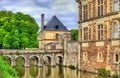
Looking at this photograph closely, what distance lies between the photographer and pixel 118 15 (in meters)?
31.4

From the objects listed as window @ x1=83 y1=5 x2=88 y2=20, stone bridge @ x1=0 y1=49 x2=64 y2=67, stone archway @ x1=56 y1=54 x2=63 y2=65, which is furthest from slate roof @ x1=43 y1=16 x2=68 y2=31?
window @ x1=83 y1=5 x2=88 y2=20

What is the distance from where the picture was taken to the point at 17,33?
200 ft

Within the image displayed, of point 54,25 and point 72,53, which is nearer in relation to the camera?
point 72,53

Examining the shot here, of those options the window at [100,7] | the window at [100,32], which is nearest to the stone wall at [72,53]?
the window at [100,32]

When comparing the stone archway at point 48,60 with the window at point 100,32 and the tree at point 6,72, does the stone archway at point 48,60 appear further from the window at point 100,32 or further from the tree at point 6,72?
the tree at point 6,72

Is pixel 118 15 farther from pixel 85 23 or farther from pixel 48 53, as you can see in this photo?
pixel 48 53

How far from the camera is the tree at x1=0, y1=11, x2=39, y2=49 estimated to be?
61.1 metres

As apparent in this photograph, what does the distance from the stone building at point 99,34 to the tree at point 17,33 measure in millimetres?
22040

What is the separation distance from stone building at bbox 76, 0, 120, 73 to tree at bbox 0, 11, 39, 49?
2204 cm

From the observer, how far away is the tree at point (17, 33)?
61.1 meters

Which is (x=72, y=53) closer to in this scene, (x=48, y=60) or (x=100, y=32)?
(x=48, y=60)

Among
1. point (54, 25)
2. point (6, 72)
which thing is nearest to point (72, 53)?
point (54, 25)

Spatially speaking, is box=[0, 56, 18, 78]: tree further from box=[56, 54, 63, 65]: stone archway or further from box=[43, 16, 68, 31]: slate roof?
box=[43, 16, 68, 31]: slate roof

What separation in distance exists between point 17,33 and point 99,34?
1108 inches
